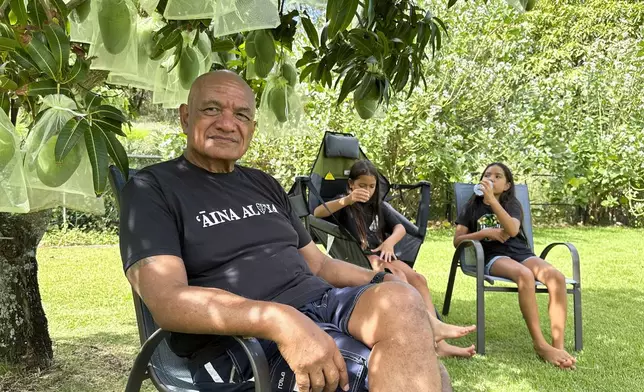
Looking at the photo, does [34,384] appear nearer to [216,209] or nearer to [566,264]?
[216,209]

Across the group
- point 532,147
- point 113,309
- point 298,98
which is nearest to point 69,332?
point 113,309

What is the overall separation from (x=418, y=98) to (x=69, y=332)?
584 centimetres

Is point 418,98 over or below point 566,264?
over

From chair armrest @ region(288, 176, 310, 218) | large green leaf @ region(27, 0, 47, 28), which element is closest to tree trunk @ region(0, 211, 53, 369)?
chair armrest @ region(288, 176, 310, 218)

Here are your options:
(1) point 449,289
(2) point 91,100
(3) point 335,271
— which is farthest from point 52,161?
(1) point 449,289

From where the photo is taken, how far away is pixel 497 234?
3678mm

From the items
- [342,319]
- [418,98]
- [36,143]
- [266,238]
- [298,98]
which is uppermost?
[418,98]

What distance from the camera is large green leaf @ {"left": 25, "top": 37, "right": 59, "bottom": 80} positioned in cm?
126

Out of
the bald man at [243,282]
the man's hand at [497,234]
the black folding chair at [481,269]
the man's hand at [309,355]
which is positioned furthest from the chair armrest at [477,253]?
the man's hand at [309,355]

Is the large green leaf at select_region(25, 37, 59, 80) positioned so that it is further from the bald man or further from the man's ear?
the man's ear

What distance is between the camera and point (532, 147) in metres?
8.95

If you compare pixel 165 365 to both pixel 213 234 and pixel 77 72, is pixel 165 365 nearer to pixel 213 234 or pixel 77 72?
pixel 213 234

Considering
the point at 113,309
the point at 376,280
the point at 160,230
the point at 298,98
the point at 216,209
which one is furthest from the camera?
the point at 113,309

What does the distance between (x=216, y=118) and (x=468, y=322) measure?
2.68 m
